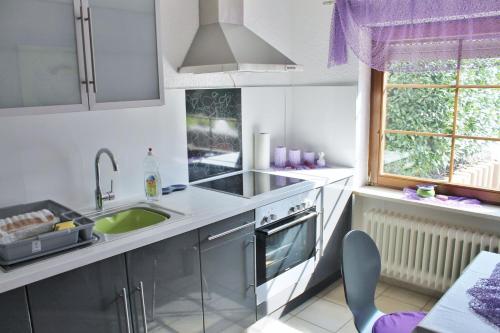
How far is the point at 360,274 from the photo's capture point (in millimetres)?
2105

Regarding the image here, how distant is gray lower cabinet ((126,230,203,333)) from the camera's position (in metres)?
1.95

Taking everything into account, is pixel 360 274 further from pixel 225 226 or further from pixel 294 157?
pixel 294 157

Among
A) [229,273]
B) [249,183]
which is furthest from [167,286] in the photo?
[249,183]

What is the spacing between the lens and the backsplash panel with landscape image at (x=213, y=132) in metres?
2.87

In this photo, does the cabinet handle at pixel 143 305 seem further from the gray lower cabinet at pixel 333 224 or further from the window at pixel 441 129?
the window at pixel 441 129

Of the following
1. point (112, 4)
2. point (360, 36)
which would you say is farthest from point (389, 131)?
point (112, 4)

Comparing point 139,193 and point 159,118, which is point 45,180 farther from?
point 159,118

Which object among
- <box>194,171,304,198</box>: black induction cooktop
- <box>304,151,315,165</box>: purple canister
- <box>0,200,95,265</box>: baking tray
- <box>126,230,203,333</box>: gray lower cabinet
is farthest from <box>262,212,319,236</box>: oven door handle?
<box>0,200,95,265</box>: baking tray

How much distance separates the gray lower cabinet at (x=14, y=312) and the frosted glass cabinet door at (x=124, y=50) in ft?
2.87

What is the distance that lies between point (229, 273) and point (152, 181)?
665 millimetres

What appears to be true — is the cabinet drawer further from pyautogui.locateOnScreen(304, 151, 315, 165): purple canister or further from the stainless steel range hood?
pyautogui.locateOnScreen(304, 151, 315, 165): purple canister

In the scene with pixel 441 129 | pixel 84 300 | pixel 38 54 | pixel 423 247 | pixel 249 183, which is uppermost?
pixel 38 54

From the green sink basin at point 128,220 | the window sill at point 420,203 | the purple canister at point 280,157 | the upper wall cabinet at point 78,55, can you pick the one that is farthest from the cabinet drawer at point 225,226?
the window sill at point 420,203

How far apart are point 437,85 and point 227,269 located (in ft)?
6.25
